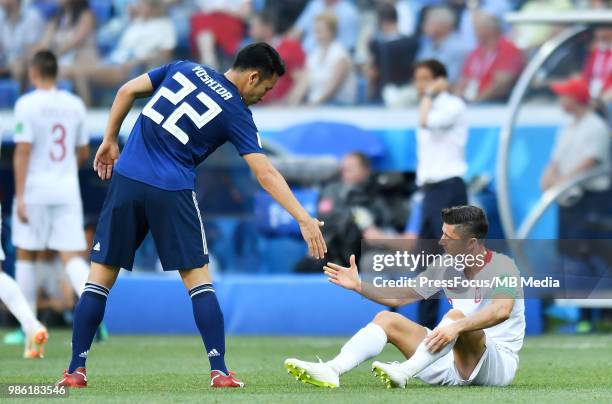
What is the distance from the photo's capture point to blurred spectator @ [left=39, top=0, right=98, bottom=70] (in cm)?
1441

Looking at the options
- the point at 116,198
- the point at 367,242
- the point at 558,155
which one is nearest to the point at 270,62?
the point at 116,198

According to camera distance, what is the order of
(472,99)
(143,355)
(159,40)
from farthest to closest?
1. (159,40)
2. (472,99)
3. (143,355)

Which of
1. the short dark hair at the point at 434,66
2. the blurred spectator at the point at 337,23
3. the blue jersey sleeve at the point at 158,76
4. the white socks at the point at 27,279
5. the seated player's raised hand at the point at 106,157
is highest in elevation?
the blurred spectator at the point at 337,23

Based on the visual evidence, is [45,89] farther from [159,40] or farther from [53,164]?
[159,40]

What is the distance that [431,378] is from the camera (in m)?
6.84

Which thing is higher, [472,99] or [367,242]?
[472,99]

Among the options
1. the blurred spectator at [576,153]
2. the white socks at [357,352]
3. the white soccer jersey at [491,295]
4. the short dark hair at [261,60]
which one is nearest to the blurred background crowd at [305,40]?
the blurred spectator at [576,153]

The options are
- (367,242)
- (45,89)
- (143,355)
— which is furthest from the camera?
(367,242)

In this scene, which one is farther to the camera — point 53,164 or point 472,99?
point 472,99

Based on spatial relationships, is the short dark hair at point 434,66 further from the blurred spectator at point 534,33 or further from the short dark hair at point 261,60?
the short dark hair at point 261,60

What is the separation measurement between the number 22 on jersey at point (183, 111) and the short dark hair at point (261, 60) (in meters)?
0.25

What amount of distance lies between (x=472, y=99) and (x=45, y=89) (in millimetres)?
4695

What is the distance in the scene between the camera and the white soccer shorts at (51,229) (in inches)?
408

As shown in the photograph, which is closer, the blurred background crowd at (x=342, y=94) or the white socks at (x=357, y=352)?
the white socks at (x=357, y=352)
